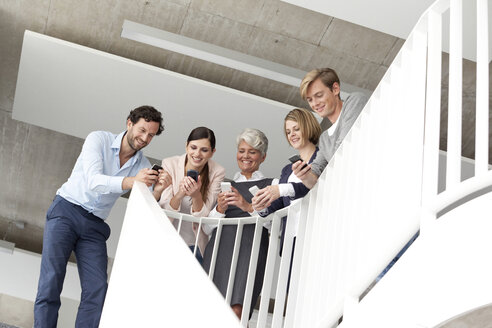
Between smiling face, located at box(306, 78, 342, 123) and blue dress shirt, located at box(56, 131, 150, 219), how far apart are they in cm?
98

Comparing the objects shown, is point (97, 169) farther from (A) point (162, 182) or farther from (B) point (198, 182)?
(B) point (198, 182)

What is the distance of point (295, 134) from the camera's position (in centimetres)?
334

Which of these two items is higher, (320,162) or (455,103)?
(455,103)

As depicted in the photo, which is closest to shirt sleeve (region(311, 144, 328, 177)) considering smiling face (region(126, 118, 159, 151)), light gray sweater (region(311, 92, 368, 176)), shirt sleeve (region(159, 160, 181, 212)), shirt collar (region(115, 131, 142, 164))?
light gray sweater (region(311, 92, 368, 176))

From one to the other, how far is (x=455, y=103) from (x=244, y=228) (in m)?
1.84

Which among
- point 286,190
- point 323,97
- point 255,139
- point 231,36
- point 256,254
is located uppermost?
point 231,36

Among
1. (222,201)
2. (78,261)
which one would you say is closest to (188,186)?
(222,201)

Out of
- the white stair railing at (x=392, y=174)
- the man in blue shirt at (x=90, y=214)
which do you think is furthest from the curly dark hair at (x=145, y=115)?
the white stair railing at (x=392, y=174)

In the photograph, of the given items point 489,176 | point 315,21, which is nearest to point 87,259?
point 489,176

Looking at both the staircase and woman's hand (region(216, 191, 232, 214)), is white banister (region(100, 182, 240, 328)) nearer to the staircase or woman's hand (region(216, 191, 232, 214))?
the staircase

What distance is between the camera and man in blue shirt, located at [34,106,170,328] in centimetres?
326

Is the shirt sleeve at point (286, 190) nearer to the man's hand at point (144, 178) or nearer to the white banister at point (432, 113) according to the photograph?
the man's hand at point (144, 178)

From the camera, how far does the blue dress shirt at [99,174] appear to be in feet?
11.2

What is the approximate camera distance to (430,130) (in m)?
1.95
